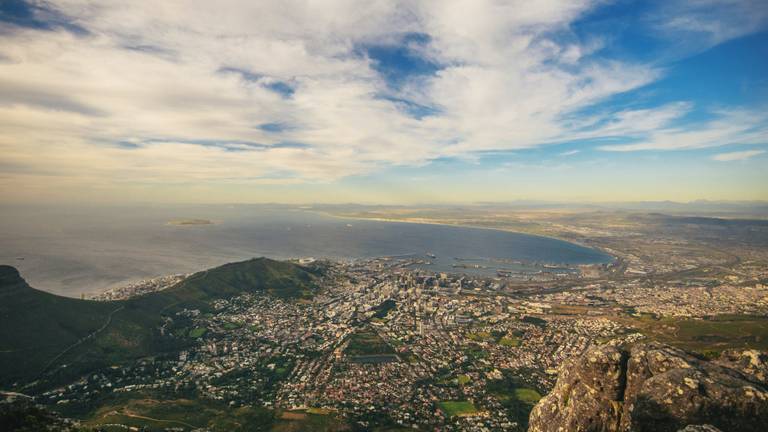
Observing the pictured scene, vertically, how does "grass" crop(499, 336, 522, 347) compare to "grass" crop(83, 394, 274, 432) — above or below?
below

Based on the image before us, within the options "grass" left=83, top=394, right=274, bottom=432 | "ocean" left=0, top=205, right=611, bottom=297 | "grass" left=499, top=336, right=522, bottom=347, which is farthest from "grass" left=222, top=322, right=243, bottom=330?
"ocean" left=0, top=205, right=611, bottom=297

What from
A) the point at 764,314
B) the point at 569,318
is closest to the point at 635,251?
the point at 764,314

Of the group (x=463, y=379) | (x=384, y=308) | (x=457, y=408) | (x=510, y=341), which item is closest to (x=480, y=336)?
(x=510, y=341)

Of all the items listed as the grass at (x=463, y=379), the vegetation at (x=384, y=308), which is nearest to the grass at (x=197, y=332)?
the vegetation at (x=384, y=308)

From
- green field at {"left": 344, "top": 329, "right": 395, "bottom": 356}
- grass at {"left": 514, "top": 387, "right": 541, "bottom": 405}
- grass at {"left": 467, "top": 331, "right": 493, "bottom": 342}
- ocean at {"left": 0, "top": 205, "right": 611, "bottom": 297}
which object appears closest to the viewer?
grass at {"left": 514, "top": 387, "right": 541, "bottom": 405}

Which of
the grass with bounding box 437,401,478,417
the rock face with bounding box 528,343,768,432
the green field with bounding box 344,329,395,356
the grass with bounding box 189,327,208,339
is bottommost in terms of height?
the grass with bounding box 437,401,478,417

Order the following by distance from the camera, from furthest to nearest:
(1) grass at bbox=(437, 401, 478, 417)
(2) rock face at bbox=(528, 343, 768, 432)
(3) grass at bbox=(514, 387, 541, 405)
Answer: (3) grass at bbox=(514, 387, 541, 405) < (1) grass at bbox=(437, 401, 478, 417) < (2) rock face at bbox=(528, 343, 768, 432)

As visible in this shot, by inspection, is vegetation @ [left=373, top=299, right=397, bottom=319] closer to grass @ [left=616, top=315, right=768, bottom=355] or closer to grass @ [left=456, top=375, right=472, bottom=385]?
grass @ [left=456, top=375, right=472, bottom=385]
